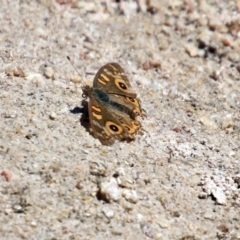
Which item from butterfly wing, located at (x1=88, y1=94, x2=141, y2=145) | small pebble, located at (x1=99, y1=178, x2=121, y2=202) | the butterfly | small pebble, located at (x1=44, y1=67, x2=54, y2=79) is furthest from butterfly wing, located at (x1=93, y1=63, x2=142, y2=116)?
small pebble, located at (x1=99, y1=178, x2=121, y2=202)

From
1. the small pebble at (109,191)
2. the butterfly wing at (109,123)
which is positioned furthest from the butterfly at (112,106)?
the small pebble at (109,191)

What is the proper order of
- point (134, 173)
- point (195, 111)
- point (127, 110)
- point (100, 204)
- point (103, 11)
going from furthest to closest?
1. point (103, 11)
2. point (195, 111)
3. point (127, 110)
4. point (134, 173)
5. point (100, 204)

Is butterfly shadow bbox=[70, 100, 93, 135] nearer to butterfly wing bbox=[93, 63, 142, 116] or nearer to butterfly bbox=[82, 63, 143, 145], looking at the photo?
butterfly bbox=[82, 63, 143, 145]

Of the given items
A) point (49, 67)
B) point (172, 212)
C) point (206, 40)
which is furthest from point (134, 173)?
point (206, 40)

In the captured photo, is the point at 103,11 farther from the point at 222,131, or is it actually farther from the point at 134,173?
the point at 134,173

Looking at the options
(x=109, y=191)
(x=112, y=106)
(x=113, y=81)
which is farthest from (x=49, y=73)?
(x=109, y=191)

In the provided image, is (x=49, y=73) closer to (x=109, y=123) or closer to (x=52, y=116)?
(x=52, y=116)
